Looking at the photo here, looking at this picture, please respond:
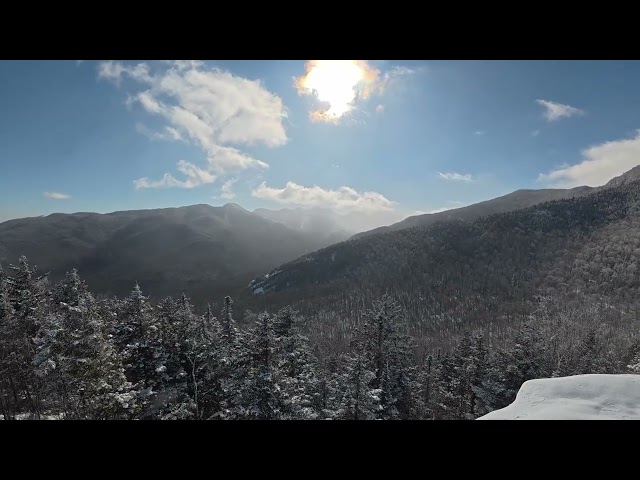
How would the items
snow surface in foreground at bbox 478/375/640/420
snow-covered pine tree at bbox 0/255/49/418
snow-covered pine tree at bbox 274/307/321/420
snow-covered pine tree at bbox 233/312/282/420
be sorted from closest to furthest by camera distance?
snow surface in foreground at bbox 478/375/640/420
snow-covered pine tree at bbox 233/312/282/420
snow-covered pine tree at bbox 274/307/321/420
snow-covered pine tree at bbox 0/255/49/418

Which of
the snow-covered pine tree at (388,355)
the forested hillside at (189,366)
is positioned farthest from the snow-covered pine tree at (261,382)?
the snow-covered pine tree at (388,355)

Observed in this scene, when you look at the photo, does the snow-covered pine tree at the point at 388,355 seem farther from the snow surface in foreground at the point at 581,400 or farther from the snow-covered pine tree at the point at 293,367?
the snow surface in foreground at the point at 581,400

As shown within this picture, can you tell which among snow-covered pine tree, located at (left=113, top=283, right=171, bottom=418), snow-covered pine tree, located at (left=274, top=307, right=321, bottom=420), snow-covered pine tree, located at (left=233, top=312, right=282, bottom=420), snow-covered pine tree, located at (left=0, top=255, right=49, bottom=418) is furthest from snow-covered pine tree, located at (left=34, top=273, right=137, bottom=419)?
snow-covered pine tree, located at (left=274, top=307, right=321, bottom=420)

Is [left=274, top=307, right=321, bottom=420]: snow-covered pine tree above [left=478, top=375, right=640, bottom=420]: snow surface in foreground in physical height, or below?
below

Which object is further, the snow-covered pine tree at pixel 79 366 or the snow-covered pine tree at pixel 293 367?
the snow-covered pine tree at pixel 293 367

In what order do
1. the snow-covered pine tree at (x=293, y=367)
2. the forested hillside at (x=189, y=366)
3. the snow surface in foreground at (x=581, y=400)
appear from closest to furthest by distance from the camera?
1. the snow surface in foreground at (x=581, y=400)
2. the forested hillside at (x=189, y=366)
3. the snow-covered pine tree at (x=293, y=367)

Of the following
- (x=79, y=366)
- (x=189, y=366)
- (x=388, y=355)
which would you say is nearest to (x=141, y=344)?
(x=189, y=366)

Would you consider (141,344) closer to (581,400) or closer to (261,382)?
(261,382)

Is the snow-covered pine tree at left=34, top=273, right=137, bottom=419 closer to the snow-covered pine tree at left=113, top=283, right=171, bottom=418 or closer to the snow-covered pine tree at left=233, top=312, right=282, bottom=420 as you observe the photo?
the snow-covered pine tree at left=113, top=283, right=171, bottom=418

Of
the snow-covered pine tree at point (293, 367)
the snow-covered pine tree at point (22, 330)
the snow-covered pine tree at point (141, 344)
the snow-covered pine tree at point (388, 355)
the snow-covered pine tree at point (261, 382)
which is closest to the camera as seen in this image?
the snow-covered pine tree at point (261, 382)
